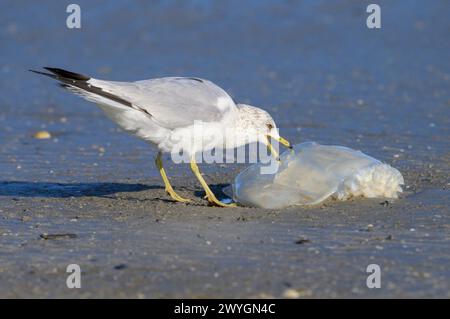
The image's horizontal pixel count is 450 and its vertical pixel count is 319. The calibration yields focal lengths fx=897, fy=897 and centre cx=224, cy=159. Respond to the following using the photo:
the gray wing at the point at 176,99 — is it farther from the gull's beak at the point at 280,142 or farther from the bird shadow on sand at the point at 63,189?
the bird shadow on sand at the point at 63,189

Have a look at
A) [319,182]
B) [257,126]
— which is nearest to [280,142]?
[257,126]

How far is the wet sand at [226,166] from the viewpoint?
181 inches

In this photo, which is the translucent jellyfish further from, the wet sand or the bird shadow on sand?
the bird shadow on sand

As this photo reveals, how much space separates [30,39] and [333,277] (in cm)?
1033

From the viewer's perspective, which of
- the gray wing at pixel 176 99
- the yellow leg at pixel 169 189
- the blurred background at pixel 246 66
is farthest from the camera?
the blurred background at pixel 246 66

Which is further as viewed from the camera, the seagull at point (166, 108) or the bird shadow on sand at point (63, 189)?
the bird shadow on sand at point (63, 189)

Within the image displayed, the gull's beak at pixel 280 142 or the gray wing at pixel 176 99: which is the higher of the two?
the gray wing at pixel 176 99

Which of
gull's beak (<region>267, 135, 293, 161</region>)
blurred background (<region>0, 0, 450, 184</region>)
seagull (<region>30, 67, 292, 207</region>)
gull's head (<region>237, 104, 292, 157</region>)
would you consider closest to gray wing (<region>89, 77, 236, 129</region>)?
seagull (<region>30, 67, 292, 207</region>)

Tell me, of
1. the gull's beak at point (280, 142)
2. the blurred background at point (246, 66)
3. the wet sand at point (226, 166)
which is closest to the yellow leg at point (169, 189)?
the wet sand at point (226, 166)

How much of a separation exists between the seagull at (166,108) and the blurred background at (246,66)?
1106 millimetres

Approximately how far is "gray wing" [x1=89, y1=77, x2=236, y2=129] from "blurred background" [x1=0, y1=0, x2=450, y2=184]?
118cm

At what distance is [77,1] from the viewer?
47.8 ft

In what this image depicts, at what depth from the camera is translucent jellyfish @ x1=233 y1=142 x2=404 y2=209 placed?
6062 millimetres

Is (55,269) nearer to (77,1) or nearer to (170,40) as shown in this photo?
(170,40)
